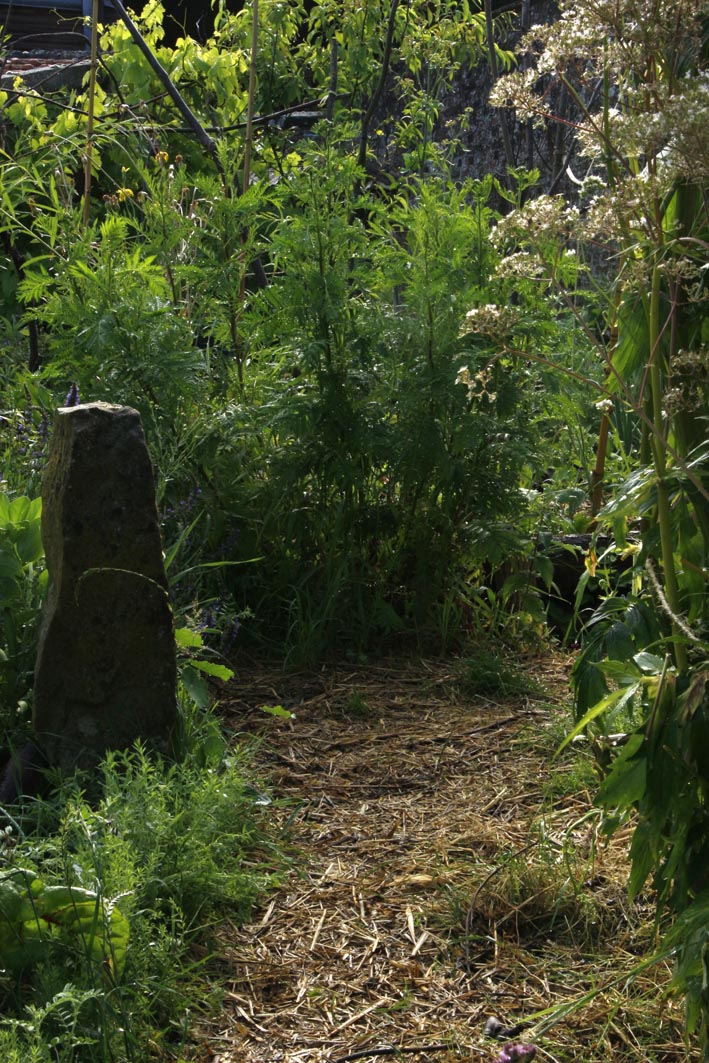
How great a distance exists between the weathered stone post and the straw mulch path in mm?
489

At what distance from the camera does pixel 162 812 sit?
8.83 ft

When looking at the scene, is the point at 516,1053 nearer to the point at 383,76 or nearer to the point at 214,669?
the point at 214,669

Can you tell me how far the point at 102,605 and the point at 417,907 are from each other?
1.14 metres

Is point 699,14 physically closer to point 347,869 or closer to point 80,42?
point 347,869

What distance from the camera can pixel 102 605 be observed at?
10.3 feet

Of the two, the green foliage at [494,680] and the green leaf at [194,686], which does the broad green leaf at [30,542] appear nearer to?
the green leaf at [194,686]

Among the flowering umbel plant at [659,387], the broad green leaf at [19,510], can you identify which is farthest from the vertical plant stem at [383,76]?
the flowering umbel plant at [659,387]

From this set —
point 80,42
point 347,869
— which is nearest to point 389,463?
point 347,869

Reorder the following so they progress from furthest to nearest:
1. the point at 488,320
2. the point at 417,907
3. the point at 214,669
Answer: the point at 214,669
the point at 417,907
the point at 488,320

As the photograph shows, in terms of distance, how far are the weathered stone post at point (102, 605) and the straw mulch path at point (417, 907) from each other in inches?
19.3

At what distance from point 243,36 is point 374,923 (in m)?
5.76

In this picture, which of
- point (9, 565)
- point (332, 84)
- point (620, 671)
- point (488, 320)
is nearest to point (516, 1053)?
point (620, 671)

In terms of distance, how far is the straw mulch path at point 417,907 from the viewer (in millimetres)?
2309

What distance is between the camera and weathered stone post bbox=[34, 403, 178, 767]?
3.11 metres
